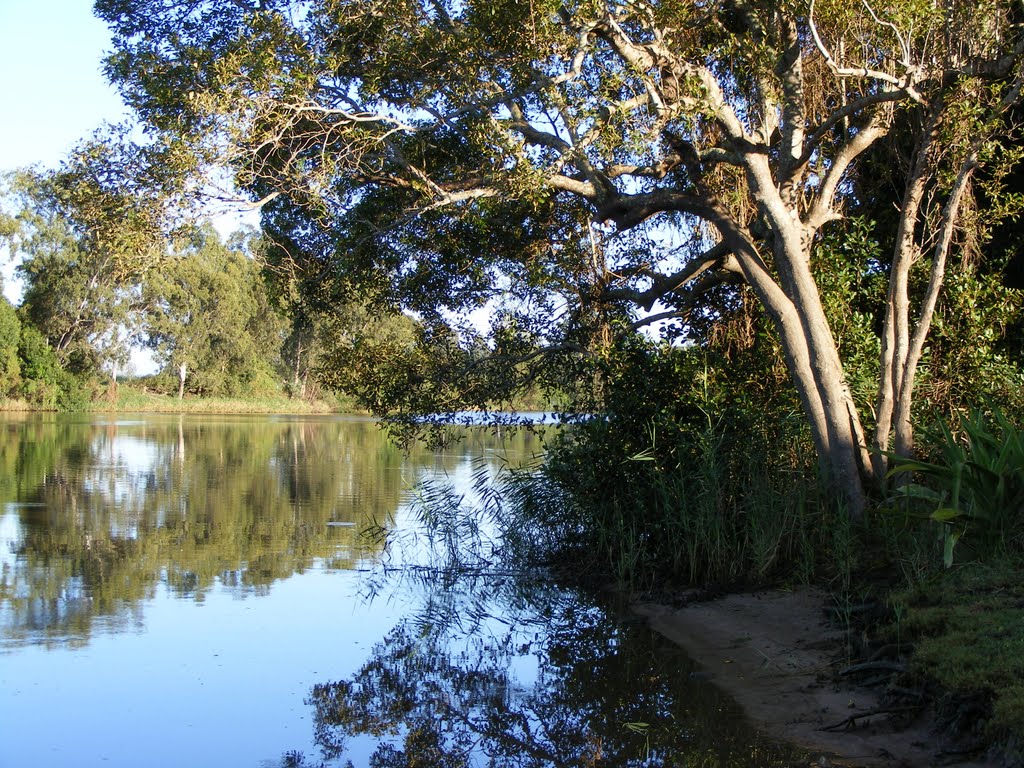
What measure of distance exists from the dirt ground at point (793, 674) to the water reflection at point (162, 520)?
4511mm

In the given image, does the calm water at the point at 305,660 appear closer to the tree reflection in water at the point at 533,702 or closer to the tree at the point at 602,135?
the tree reflection in water at the point at 533,702

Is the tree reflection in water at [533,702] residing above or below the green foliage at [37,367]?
below

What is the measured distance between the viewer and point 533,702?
6766mm

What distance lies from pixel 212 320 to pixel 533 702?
190 feet

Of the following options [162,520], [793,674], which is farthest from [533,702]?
[162,520]

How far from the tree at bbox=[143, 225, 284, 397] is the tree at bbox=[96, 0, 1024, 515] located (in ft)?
152

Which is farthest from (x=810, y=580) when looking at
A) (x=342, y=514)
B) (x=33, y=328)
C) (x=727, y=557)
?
(x=33, y=328)

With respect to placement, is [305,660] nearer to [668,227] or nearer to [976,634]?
[976,634]

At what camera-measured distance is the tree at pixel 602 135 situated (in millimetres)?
9195

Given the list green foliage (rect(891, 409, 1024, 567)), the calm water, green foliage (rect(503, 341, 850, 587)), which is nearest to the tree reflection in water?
the calm water

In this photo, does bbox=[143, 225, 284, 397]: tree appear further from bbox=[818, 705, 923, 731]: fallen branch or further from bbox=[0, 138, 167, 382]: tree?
bbox=[818, 705, 923, 731]: fallen branch

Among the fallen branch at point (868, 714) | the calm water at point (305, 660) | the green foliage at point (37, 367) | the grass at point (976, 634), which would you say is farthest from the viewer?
the green foliage at point (37, 367)

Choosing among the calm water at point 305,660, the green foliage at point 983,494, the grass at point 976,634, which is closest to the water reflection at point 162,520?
the calm water at point 305,660

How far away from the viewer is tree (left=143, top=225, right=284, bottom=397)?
58.7 m
